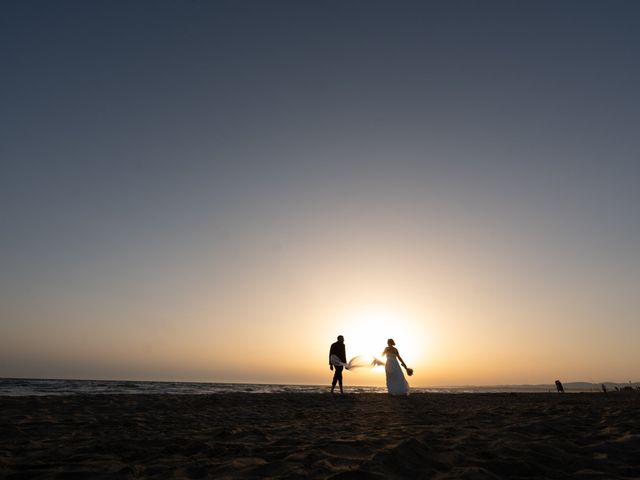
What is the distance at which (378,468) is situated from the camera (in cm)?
341

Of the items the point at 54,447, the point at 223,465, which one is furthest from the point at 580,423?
the point at 54,447

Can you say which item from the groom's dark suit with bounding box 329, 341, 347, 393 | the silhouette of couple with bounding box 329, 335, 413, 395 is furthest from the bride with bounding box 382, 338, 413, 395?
the groom's dark suit with bounding box 329, 341, 347, 393

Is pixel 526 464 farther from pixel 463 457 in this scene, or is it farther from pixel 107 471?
pixel 107 471

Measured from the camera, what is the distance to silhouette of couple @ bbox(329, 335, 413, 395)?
14.6 meters

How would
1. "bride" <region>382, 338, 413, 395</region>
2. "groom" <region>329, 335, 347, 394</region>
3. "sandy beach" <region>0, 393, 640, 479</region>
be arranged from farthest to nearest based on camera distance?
"groom" <region>329, 335, 347, 394</region> → "bride" <region>382, 338, 413, 395</region> → "sandy beach" <region>0, 393, 640, 479</region>

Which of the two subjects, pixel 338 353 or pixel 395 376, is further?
pixel 338 353

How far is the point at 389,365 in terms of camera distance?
1484 cm

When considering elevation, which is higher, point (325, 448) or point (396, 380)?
point (396, 380)

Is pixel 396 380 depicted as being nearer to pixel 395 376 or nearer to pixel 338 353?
pixel 395 376

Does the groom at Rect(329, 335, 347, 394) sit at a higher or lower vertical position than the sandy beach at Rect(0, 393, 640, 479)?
higher

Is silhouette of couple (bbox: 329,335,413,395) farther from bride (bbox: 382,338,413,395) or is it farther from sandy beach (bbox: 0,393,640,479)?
sandy beach (bbox: 0,393,640,479)

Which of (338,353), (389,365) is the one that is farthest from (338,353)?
(389,365)

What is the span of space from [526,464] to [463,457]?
553 mm

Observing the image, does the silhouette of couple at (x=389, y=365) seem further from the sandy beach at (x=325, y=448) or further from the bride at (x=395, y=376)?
the sandy beach at (x=325, y=448)
